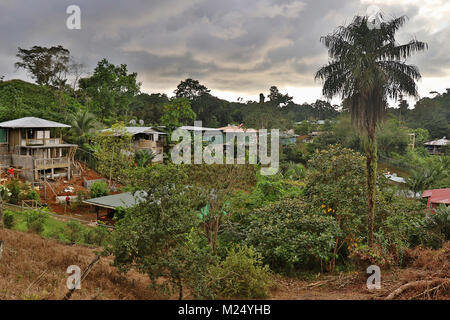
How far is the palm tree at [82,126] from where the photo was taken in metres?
27.5

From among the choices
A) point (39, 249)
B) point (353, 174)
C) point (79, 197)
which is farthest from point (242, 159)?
point (79, 197)

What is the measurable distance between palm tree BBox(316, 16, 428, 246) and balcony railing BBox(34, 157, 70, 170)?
65.0 ft

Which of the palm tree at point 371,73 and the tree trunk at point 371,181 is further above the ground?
the palm tree at point 371,73

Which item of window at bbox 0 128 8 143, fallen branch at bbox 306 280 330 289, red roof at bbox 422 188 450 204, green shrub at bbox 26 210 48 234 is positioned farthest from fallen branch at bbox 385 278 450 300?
window at bbox 0 128 8 143

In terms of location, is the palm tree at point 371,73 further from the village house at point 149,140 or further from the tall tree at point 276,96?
the tall tree at point 276,96

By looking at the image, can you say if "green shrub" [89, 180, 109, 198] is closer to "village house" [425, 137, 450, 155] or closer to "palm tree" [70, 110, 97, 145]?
"palm tree" [70, 110, 97, 145]

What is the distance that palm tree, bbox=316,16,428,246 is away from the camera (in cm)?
1010

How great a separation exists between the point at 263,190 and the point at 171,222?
8.95 meters

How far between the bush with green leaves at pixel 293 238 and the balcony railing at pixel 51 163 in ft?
55.8

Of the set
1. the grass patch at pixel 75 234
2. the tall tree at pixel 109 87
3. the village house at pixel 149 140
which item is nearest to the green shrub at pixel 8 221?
the grass patch at pixel 75 234

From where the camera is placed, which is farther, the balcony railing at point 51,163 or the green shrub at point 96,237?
the balcony railing at point 51,163

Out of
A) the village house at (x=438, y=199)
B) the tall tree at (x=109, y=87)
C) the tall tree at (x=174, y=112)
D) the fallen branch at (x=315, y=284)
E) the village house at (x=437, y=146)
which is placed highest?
the tall tree at (x=109, y=87)

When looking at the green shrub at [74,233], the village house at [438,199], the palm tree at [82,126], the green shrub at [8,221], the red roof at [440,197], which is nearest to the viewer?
the green shrub at [74,233]

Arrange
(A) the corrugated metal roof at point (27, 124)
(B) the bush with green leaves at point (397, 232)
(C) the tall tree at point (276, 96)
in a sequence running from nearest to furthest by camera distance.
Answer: (B) the bush with green leaves at point (397, 232) < (A) the corrugated metal roof at point (27, 124) < (C) the tall tree at point (276, 96)
